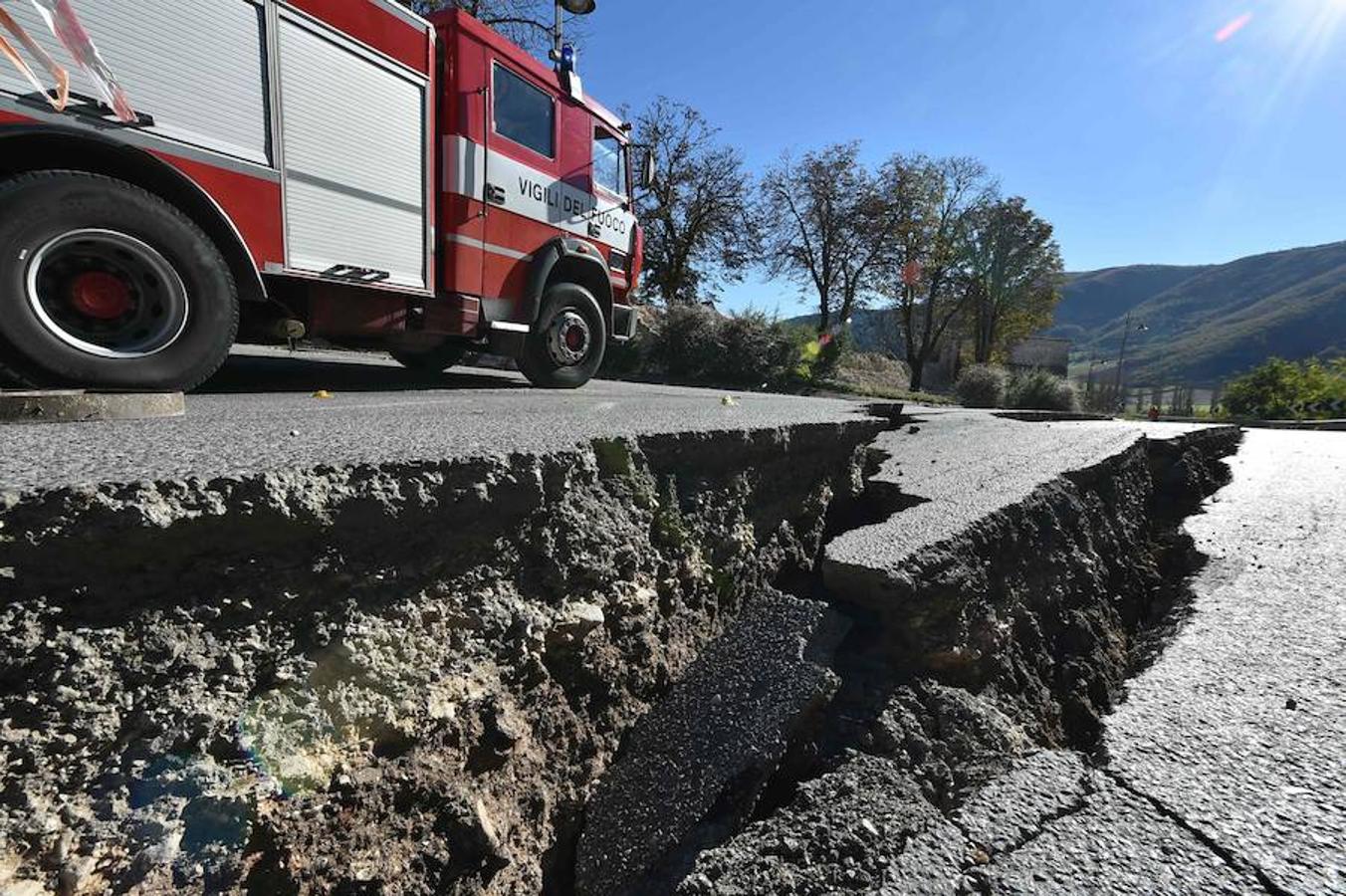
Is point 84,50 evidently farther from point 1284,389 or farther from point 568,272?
point 1284,389

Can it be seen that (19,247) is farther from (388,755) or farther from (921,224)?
(921,224)

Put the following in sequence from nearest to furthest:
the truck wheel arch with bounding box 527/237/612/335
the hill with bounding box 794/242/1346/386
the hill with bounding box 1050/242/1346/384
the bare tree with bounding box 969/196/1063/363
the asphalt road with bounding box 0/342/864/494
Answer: the asphalt road with bounding box 0/342/864/494, the truck wheel arch with bounding box 527/237/612/335, the bare tree with bounding box 969/196/1063/363, the hill with bounding box 794/242/1346/386, the hill with bounding box 1050/242/1346/384

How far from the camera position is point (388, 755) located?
1416 millimetres

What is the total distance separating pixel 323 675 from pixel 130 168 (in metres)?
2.95

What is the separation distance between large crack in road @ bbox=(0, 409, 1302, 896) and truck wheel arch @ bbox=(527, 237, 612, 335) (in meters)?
3.01

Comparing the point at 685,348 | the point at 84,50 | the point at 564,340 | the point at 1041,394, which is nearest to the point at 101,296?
the point at 84,50

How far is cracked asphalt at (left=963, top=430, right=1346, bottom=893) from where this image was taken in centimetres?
125

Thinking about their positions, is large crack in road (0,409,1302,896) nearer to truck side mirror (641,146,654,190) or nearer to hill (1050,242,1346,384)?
truck side mirror (641,146,654,190)

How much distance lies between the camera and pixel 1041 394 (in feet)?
57.9

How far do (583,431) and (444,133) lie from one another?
3208 millimetres

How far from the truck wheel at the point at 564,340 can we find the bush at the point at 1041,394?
51.3 feet

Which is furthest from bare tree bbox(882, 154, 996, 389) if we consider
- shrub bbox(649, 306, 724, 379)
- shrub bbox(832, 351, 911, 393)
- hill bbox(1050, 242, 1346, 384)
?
hill bbox(1050, 242, 1346, 384)

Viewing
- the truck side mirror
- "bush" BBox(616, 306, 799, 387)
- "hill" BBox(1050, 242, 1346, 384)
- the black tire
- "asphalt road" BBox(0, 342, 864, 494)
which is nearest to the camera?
"asphalt road" BBox(0, 342, 864, 494)

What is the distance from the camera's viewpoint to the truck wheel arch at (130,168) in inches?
101
